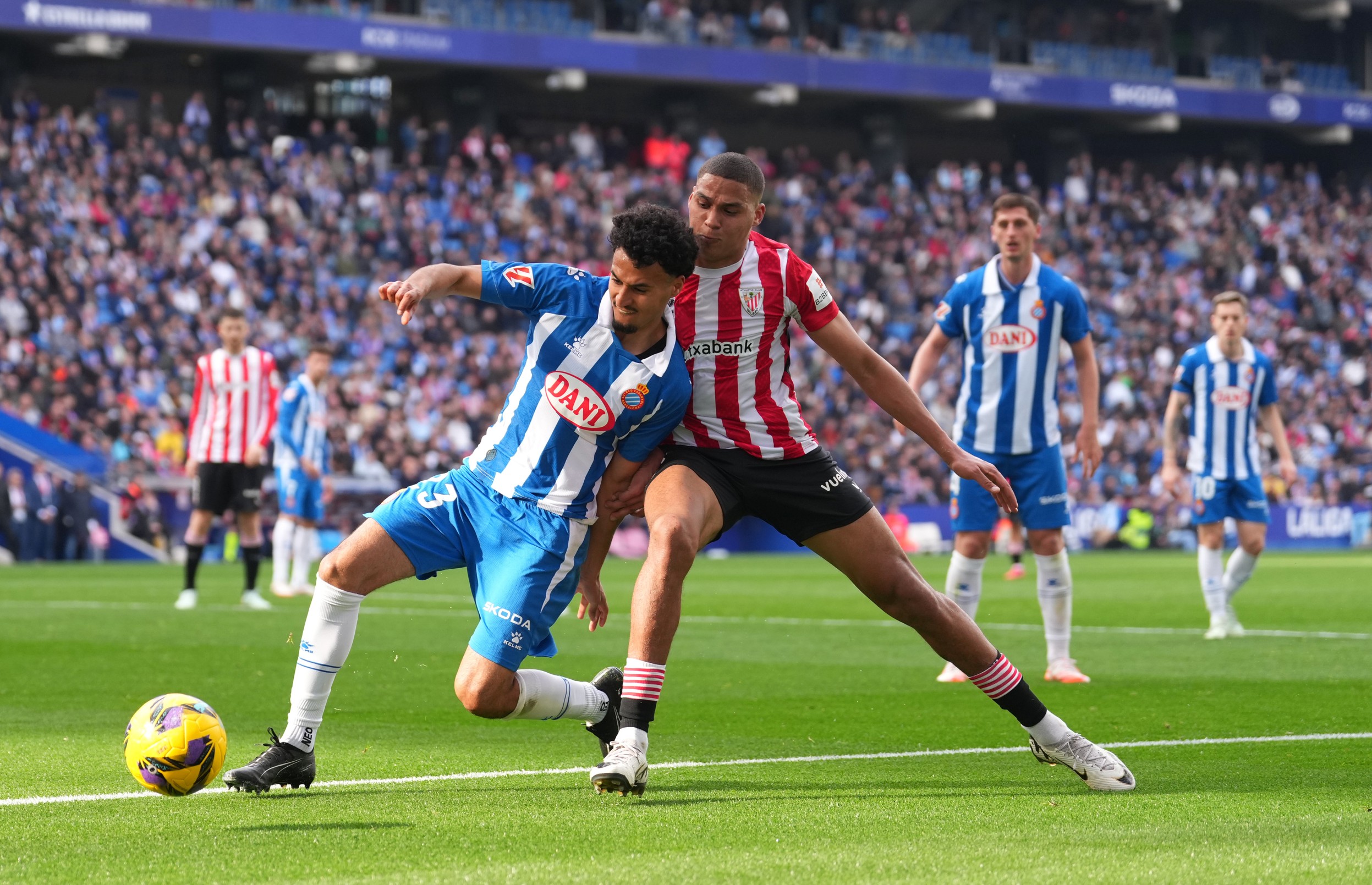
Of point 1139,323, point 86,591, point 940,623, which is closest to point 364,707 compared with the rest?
point 940,623

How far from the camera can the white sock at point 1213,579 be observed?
39.2 feet

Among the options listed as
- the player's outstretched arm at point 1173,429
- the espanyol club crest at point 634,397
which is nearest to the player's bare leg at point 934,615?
the espanyol club crest at point 634,397

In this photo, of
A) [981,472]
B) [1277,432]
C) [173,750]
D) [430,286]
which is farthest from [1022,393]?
[173,750]

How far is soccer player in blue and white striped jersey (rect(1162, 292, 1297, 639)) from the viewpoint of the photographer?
11953 mm

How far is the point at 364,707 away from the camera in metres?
7.92

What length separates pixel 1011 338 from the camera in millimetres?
9070

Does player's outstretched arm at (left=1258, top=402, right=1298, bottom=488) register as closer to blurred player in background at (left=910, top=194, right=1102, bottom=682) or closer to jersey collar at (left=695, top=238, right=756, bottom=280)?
blurred player in background at (left=910, top=194, right=1102, bottom=682)

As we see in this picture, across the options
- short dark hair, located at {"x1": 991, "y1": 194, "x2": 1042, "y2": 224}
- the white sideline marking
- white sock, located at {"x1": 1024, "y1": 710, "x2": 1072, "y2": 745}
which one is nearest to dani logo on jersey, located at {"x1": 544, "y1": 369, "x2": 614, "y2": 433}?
the white sideline marking

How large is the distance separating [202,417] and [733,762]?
954 cm

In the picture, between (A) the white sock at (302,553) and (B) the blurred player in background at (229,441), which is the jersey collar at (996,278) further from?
(A) the white sock at (302,553)

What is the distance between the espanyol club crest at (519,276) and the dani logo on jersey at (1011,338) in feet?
13.9

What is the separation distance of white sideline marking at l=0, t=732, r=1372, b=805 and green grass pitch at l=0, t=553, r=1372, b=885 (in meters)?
0.09

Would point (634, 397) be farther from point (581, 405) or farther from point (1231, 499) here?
point (1231, 499)

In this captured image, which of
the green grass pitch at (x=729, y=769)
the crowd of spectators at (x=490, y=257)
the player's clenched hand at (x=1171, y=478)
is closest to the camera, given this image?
the green grass pitch at (x=729, y=769)
